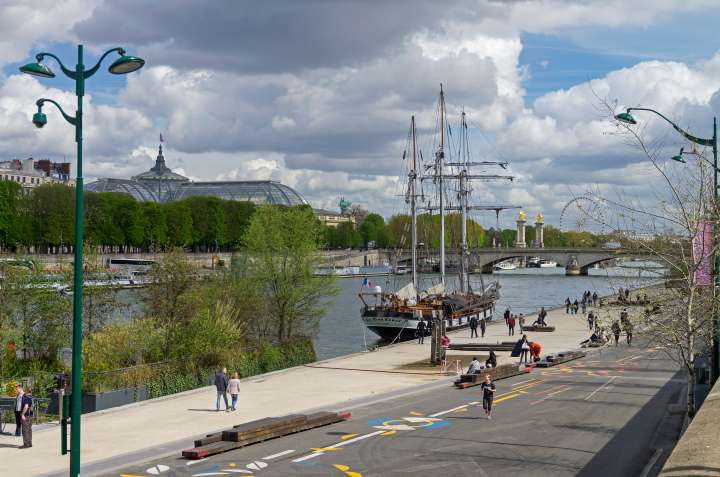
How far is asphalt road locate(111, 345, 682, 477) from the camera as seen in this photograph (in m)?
22.0

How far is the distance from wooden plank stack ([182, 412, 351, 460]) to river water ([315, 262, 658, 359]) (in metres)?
10.3

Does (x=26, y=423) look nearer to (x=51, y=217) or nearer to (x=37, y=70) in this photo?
(x=37, y=70)

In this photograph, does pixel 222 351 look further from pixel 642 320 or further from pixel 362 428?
pixel 642 320

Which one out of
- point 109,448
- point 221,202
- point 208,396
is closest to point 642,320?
point 109,448

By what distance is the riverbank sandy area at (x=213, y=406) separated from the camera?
2439 cm

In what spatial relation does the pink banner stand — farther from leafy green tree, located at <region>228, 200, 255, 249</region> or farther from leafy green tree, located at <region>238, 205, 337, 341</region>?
leafy green tree, located at <region>228, 200, 255, 249</region>

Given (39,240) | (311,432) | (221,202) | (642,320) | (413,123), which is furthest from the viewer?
(221,202)

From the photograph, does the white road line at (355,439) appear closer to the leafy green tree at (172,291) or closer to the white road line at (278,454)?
the white road line at (278,454)

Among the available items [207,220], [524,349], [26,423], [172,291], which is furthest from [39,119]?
[207,220]

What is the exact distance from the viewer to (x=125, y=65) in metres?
16.6

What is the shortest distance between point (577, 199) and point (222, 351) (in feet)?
78.4

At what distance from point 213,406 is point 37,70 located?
18.7m

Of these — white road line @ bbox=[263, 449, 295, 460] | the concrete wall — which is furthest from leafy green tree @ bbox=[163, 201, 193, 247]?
the concrete wall

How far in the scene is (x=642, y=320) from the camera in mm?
24562
